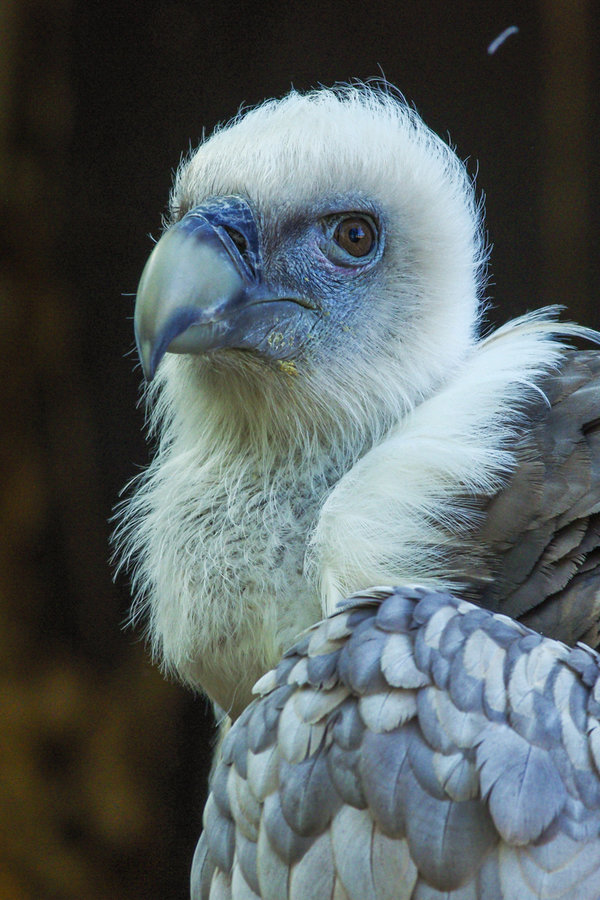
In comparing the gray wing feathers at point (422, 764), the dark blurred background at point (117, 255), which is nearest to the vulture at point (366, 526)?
the gray wing feathers at point (422, 764)

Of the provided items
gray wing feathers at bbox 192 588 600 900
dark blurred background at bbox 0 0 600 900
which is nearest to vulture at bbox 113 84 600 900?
gray wing feathers at bbox 192 588 600 900

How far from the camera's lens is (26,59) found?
3115 mm

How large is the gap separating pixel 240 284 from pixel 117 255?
1561 mm

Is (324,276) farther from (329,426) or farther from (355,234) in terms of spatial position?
(329,426)

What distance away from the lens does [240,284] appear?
183 centimetres

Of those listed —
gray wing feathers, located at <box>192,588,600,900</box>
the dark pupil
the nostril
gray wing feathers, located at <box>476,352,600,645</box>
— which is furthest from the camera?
the dark pupil

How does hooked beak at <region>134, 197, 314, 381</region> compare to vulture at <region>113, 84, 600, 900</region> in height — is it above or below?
above

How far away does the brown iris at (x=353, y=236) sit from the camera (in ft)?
6.36

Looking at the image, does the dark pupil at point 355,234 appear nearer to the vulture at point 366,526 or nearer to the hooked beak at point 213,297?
the vulture at point 366,526

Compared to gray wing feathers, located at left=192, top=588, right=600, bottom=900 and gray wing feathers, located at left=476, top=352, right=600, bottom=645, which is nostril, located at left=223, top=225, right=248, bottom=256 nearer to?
gray wing feathers, located at left=476, top=352, right=600, bottom=645

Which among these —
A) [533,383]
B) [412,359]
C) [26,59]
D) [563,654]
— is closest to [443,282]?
[412,359]

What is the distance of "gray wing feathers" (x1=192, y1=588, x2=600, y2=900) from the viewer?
1.27 metres

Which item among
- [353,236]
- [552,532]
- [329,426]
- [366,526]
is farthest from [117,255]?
[552,532]

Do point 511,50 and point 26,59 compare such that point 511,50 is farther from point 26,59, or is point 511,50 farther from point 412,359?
point 412,359
